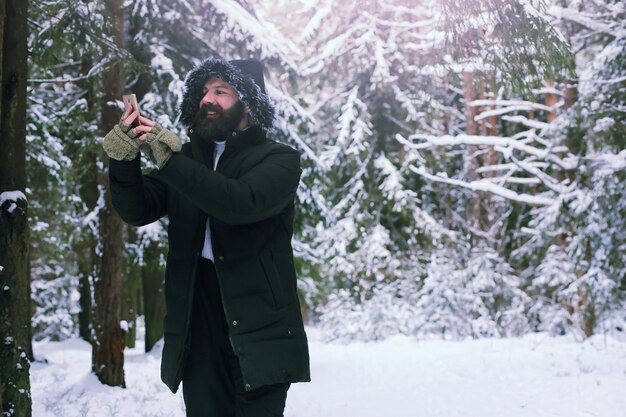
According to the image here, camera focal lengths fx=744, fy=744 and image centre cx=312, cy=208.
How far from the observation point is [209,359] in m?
3.41

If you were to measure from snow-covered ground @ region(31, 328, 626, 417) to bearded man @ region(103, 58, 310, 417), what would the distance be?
12.3 ft

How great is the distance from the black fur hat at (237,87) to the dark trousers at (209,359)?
795 millimetres

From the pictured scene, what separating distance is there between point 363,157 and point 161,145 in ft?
56.0

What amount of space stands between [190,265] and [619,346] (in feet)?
33.5

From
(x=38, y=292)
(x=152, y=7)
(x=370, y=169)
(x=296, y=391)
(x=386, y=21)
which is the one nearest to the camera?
(x=296, y=391)

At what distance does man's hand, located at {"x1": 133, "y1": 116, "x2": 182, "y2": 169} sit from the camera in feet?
9.82

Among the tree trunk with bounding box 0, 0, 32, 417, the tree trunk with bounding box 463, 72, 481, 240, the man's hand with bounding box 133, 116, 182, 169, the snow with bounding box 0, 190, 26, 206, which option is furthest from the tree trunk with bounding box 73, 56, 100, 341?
the tree trunk with bounding box 463, 72, 481, 240

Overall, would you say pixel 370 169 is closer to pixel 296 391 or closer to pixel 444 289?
pixel 444 289

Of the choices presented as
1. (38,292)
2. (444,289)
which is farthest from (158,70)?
(38,292)

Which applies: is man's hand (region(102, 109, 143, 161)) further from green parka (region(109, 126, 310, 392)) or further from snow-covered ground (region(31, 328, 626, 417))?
snow-covered ground (region(31, 328, 626, 417))

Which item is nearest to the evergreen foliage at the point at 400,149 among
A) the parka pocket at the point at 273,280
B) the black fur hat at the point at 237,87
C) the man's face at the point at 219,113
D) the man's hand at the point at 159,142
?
the black fur hat at the point at 237,87

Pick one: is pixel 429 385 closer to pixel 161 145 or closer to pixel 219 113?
pixel 219 113

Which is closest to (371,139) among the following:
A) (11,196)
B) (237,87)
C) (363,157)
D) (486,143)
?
(363,157)

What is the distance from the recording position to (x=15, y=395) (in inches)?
215
